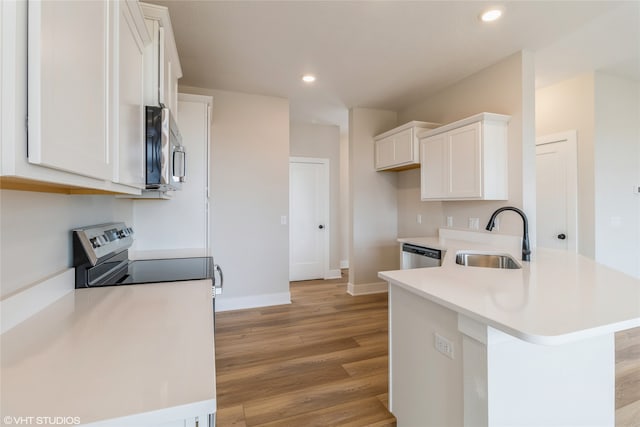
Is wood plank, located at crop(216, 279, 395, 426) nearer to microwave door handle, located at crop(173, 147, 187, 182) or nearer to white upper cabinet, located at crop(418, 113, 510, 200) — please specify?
microwave door handle, located at crop(173, 147, 187, 182)

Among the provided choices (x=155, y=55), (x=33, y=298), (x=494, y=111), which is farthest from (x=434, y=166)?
(x=33, y=298)

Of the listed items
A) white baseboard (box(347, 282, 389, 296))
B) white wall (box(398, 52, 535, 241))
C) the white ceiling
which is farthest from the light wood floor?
the white ceiling

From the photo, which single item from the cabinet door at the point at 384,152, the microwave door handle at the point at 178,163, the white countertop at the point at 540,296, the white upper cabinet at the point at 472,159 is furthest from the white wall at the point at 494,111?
the microwave door handle at the point at 178,163

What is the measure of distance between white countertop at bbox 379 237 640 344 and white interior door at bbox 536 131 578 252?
1938 millimetres

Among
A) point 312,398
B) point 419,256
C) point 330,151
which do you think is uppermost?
point 330,151

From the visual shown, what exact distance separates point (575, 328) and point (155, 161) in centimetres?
171

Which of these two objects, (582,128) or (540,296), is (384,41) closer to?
(540,296)

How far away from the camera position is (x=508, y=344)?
106 cm

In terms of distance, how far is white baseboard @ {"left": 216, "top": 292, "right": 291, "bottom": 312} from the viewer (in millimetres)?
3486

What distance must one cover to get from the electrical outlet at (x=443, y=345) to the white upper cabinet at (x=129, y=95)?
1.44 metres

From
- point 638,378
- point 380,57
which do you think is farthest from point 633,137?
point 380,57

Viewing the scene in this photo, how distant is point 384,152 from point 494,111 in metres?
1.43

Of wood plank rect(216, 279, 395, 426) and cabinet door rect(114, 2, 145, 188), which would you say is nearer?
cabinet door rect(114, 2, 145, 188)

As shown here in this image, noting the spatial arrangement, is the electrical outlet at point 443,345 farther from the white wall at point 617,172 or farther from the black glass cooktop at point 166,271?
the white wall at point 617,172
